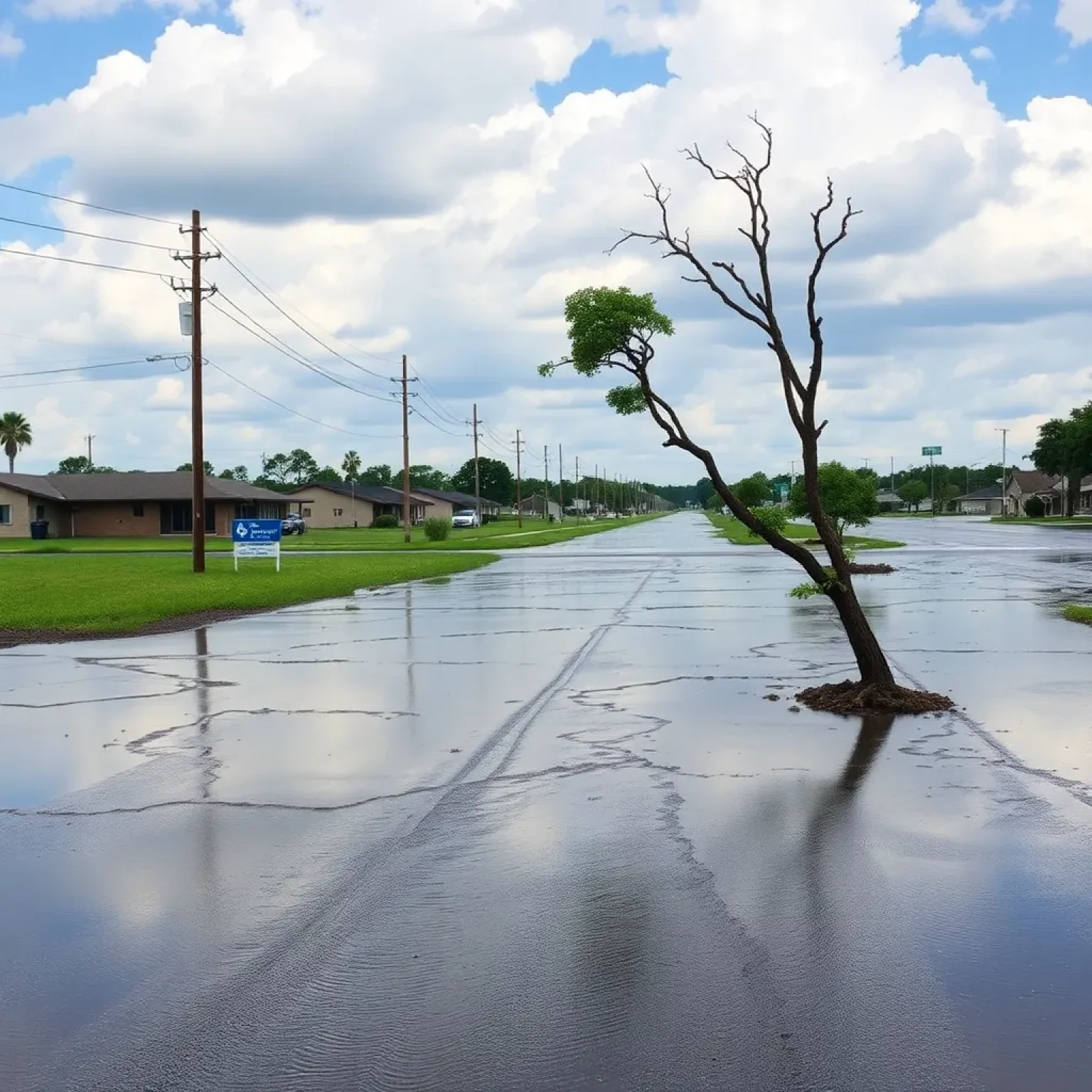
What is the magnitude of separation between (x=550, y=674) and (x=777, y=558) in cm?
2949

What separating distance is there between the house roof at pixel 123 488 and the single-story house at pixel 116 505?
5 centimetres

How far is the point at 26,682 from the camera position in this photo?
14438 millimetres

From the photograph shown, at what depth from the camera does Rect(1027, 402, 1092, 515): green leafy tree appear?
94.1 metres

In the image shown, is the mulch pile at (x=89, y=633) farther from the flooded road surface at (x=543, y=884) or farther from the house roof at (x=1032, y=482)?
the house roof at (x=1032, y=482)

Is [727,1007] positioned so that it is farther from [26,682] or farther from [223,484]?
[223,484]

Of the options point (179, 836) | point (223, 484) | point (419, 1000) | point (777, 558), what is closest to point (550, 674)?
point (179, 836)

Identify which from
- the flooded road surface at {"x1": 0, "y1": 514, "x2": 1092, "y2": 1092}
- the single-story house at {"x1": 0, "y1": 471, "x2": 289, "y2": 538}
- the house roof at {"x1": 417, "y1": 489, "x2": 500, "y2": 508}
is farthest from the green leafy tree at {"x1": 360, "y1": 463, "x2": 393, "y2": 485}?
the flooded road surface at {"x1": 0, "y1": 514, "x2": 1092, "y2": 1092}

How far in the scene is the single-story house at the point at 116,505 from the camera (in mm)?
77312

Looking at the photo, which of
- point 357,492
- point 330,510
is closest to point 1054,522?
point 357,492

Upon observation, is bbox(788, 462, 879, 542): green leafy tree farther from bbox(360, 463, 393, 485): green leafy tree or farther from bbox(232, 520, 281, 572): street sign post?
bbox(360, 463, 393, 485): green leafy tree

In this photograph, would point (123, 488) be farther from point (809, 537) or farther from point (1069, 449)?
point (1069, 449)

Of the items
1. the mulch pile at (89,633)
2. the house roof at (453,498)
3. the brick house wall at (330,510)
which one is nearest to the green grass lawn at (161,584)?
the mulch pile at (89,633)

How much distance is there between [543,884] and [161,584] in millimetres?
24289

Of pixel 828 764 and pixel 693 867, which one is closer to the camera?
pixel 693 867
